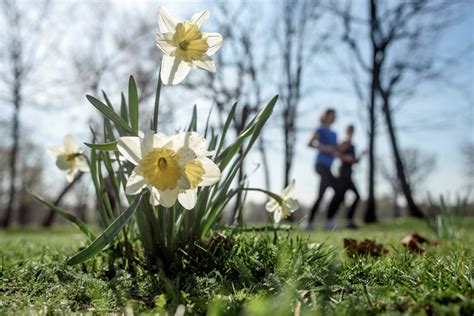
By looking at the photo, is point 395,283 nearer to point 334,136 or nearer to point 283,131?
point 334,136

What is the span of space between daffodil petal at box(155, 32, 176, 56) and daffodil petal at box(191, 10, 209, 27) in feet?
0.37

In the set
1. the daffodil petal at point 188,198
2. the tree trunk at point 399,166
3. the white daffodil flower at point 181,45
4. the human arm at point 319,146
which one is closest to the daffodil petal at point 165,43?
the white daffodil flower at point 181,45

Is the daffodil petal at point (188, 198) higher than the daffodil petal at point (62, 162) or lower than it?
lower

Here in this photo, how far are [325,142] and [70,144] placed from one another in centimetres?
491

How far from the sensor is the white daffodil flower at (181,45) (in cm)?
152

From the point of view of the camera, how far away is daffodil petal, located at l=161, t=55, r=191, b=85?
5.12 feet

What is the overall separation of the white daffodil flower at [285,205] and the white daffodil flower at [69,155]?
95 cm

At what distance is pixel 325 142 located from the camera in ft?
21.6

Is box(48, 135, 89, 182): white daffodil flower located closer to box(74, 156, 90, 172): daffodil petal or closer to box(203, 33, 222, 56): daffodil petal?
box(74, 156, 90, 172): daffodil petal

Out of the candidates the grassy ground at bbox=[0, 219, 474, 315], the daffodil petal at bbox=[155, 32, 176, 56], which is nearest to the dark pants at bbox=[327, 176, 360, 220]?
the grassy ground at bbox=[0, 219, 474, 315]

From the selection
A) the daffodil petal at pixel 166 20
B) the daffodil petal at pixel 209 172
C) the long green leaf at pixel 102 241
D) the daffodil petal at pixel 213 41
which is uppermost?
the daffodil petal at pixel 166 20

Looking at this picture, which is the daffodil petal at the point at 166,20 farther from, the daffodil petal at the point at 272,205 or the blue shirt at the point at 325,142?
the blue shirt at the point at 325,142

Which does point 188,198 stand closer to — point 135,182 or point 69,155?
point 135,182

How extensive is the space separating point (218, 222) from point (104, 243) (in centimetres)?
85
